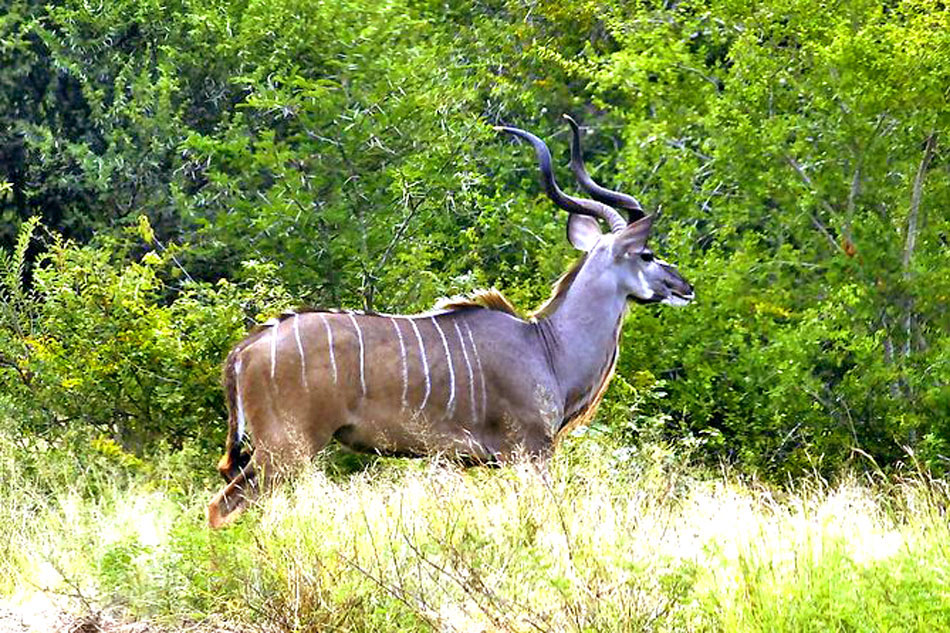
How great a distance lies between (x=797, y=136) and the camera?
30.8 feet

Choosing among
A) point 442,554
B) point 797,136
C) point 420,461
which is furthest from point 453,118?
point 442,554

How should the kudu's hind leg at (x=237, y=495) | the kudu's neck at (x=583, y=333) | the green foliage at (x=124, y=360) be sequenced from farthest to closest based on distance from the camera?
the green foliage at (x=124, y=360) < the kudu's neck at (x=583, y=333) < the kudu's hind leg at (x=237, y=495)

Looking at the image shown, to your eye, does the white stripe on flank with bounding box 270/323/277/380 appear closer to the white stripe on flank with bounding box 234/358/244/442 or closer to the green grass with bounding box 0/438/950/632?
the white stripe on flank with bounding box 234/358/244/442

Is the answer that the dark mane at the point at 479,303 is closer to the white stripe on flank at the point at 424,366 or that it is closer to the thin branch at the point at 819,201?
the white stripe on flank at the point at 424,366

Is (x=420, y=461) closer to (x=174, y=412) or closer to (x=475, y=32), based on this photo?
(x=174, y=412)

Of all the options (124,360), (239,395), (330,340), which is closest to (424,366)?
(330,340)

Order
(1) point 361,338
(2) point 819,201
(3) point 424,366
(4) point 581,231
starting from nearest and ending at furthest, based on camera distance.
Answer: (1) point 361,338 < (3) point 424,366 < (4) point 581,231 < (2) point 819,201

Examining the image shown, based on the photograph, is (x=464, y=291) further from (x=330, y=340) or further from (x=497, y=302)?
(x=330, y=340)

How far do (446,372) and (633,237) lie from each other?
132cm

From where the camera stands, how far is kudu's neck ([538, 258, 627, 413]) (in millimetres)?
7895

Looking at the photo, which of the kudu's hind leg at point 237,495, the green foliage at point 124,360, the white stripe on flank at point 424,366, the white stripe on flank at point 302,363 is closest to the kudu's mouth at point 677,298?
the white stripe on flank at point 424,366

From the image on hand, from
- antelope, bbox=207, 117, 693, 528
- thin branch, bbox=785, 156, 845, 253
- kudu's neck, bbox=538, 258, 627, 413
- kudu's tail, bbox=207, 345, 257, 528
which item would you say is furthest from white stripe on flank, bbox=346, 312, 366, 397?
thin branch, bbox=785, 156, 845, 253

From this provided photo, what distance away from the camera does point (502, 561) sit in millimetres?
5055

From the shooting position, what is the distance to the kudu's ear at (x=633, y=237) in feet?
26.8
